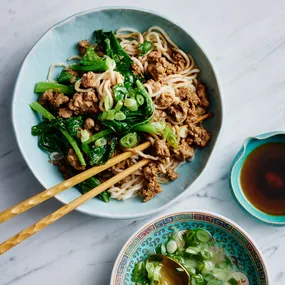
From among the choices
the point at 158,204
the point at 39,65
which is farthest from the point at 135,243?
the point at 39,65

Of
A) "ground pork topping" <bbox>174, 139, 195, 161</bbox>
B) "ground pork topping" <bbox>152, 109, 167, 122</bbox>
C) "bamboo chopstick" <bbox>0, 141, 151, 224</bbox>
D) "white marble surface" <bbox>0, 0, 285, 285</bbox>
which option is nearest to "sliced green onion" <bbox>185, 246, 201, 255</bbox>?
"white marble surface" <bbox>0, 0, 285, 285</bbox>

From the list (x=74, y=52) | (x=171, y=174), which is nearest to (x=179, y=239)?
(x=171, y=174)

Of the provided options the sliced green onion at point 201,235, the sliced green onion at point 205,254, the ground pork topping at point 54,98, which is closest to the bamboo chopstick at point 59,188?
the ground pork topping at point 54,98

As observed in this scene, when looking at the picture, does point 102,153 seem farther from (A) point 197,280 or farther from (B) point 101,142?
(A) point 197,280

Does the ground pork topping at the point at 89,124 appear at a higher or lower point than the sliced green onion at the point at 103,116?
lower

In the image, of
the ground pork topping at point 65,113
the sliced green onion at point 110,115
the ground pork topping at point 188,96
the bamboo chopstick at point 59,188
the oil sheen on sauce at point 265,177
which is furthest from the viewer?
the oil sheen on sauce at point 265,177

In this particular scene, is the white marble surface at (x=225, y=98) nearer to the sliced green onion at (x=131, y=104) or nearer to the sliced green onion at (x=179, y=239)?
the sliced green onion at (x=179, y=239)

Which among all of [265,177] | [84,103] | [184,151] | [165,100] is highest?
[84,103]
